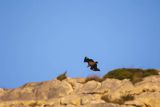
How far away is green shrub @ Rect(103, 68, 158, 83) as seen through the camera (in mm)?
41031

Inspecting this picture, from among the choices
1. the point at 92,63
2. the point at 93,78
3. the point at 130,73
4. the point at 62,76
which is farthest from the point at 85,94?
the point at 62,76

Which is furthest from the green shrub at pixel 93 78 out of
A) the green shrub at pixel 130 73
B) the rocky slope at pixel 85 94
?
the green shrub at pixel 130 73

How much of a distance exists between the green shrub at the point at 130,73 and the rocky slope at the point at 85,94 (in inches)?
73.5

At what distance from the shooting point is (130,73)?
42375mm

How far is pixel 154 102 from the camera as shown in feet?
111

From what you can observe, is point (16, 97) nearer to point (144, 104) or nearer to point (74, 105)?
point (74, 105)

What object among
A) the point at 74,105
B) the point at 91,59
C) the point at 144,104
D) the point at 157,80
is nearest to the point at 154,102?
the point at 144,104

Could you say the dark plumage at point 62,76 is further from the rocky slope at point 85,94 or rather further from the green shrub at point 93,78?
the green shrub at point 93,78

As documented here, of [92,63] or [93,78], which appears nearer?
[93,78]

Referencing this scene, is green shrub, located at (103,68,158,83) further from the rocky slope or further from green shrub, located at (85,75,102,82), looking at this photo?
the rocky slope

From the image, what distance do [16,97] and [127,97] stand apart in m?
14.3

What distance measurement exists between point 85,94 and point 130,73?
23.8 ft

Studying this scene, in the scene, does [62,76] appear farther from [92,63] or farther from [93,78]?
[92,63]

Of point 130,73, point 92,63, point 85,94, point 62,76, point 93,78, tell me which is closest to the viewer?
point 85,94
